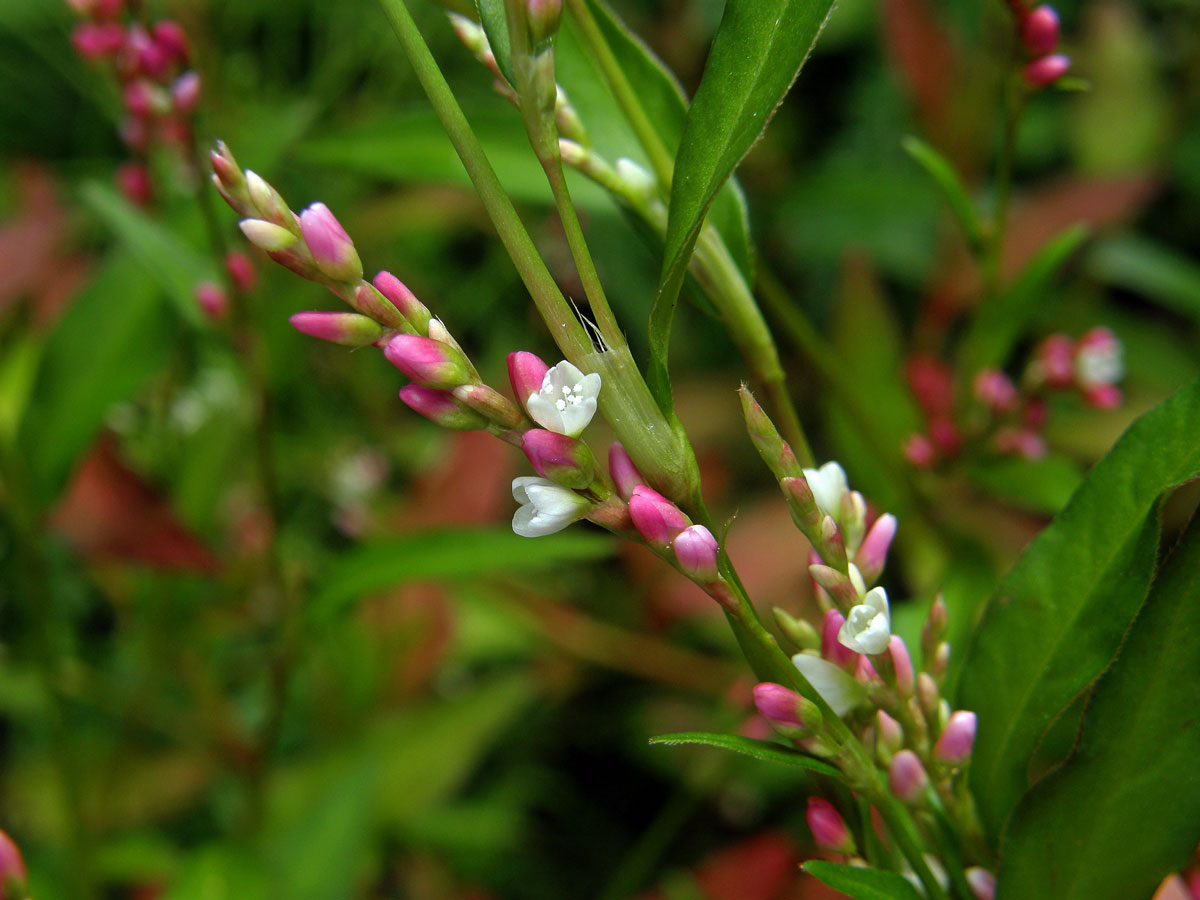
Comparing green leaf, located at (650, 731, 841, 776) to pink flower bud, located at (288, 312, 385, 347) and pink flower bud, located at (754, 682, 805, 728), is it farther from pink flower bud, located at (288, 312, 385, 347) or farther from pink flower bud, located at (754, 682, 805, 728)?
pink flower bud, located at (288, 312, 385, 347)

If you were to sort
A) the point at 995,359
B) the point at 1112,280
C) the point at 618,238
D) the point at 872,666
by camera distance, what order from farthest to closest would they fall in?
the point at 618,238 → the point at 1112,280 → the point at 995,359 → the point at 872,666

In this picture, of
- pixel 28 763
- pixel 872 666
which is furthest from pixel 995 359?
pixel 28 763

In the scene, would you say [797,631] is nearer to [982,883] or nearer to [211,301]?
[982,883]

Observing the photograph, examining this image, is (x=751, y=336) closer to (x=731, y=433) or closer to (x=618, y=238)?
(x=731, y=433)

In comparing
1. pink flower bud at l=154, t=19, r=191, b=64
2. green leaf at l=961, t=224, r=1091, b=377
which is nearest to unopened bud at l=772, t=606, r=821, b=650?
green leaf at l=961, t=224, r=1091, b=377

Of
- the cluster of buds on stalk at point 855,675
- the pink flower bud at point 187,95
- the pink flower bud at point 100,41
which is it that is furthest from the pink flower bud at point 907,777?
the pink flower bud at point 100,41

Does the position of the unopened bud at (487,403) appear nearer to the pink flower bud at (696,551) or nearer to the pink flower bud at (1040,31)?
the pink flower bud at (696,551)

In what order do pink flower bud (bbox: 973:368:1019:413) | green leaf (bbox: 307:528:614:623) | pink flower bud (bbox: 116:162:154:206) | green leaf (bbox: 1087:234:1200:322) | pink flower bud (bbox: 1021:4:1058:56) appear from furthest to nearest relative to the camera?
1. green leaf (bbox: 1087:234:1200:322)
2. pink flower bud (bbox: 116:162:154:206)
3. pink flower bud (bbox: 973:368:1019:413)
4. green leaf (bbox: 307:528:614:623)
5. pink flower bud (bbox: 1021:4:1058:56)

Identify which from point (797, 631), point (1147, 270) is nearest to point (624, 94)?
point (797, 631)
